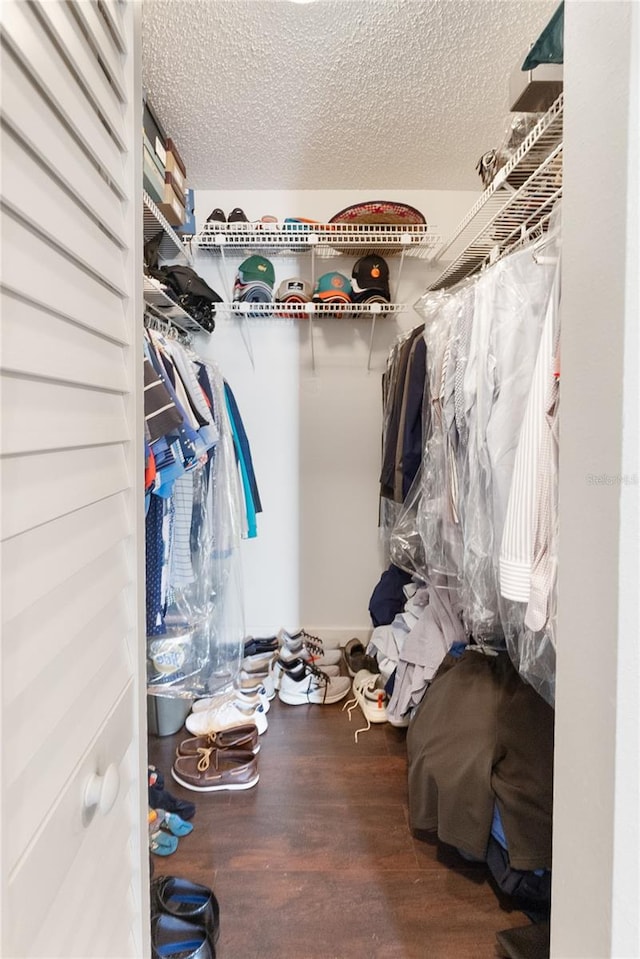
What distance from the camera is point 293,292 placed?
208 centimetres

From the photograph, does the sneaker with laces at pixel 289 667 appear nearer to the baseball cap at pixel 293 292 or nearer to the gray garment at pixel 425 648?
the gray garment at pixel 425 648

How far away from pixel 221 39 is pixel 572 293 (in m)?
1.51

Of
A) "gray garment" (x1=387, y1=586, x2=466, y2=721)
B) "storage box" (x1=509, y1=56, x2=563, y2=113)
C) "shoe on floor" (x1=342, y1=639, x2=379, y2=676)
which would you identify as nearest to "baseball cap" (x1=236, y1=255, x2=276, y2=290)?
"storage box" (x1=509, y1=56, x2=563, y2=113)

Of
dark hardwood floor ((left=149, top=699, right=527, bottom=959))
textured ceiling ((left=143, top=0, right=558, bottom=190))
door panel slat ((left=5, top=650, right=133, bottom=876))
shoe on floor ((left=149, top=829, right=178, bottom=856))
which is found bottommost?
dark hardwood floor ((left=149, top=699, right=527, bottom=959))

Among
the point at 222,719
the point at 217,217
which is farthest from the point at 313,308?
the point at 222,719

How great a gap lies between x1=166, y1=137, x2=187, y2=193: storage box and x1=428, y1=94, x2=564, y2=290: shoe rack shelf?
1.09 meters

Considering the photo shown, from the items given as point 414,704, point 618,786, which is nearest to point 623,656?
point 618,786

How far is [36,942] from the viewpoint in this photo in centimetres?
39

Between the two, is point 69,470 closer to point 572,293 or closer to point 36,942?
point 36,942

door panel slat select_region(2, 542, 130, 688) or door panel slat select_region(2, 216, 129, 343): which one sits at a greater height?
door panel slat select_region(2, 216, 129, 343)

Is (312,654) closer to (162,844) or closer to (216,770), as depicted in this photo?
(216,770)

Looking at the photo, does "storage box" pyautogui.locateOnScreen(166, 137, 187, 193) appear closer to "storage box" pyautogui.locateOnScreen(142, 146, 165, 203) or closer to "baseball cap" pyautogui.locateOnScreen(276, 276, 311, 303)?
"storage box" pyautogui.locateOnScreen(142, 146, 165, 203)

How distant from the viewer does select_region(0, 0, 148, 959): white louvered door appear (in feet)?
1.20

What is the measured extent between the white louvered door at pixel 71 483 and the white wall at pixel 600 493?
21.0 inches
